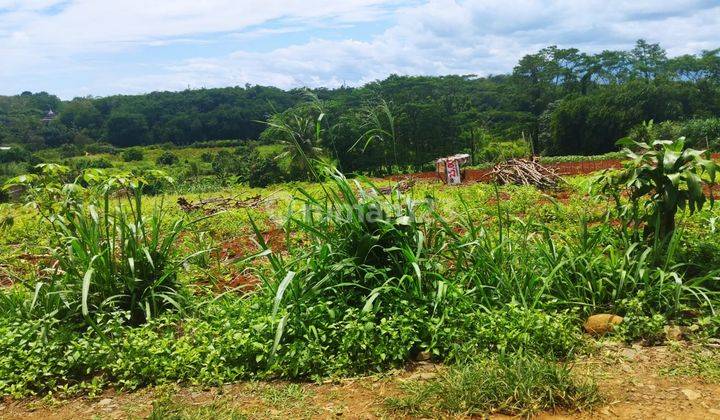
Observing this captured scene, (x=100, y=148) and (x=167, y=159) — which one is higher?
(x=100, y=148)

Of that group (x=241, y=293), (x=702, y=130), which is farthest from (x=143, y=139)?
(x=241, y=293)

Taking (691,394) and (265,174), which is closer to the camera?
(691,394)

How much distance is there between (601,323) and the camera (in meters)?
3.04

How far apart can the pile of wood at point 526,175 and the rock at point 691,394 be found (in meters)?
8.20

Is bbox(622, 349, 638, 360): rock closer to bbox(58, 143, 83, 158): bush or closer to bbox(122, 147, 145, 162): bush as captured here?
bbox(122, 147, 145, 162): bush

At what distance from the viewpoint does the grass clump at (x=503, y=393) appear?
231cm

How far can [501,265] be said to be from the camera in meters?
3.37

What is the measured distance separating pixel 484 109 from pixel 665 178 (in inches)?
2567

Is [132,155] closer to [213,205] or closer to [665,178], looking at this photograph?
[213,205]

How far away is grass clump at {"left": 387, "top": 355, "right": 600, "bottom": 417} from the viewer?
2.31 metres

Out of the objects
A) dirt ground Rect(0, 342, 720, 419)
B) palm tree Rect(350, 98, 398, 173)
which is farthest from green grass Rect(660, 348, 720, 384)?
palm tree Rect(350, 98, 398, 173)

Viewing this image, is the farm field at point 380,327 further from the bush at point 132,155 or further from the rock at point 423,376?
the bush at point 132,155

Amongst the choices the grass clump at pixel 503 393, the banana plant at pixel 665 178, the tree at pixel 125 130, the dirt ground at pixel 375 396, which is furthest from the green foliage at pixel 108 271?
the tree at pixel 125 130

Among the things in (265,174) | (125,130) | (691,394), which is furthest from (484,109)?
(691,394)
